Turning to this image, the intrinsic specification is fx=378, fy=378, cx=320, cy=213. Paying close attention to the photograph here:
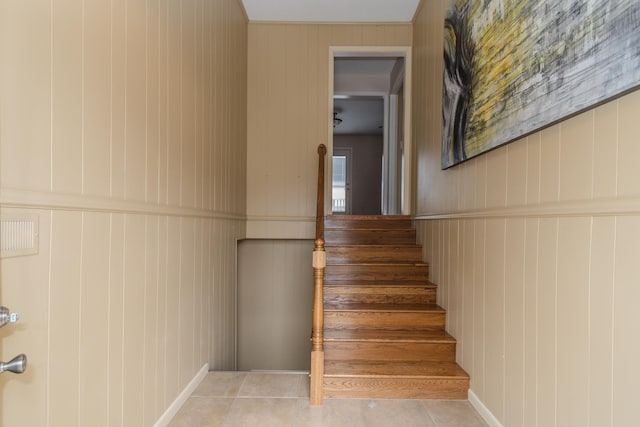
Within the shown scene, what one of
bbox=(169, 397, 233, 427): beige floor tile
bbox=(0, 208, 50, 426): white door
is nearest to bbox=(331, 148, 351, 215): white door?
bbox=(169, 397, 233, 427): beige floor tile

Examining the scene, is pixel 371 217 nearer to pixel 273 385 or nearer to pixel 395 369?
pixel 395 369

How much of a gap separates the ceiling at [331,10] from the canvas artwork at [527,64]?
131cm

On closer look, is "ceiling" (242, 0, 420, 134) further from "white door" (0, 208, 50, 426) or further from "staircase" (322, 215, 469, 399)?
"white door" (0, 208, 50, 426)

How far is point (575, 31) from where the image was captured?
1230mm

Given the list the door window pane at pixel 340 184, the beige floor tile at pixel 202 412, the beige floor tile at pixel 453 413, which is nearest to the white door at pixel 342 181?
the door window pane at pixel 340 184

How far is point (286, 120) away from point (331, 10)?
46.4 inches

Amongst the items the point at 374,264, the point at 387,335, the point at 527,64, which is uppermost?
the point at 527,64

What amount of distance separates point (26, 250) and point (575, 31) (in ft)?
5.78

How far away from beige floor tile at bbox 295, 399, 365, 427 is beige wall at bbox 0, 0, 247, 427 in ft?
2.29

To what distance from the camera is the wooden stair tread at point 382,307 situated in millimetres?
2725

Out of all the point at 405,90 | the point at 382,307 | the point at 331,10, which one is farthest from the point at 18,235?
the point at 405,90

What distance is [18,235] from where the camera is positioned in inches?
38.1

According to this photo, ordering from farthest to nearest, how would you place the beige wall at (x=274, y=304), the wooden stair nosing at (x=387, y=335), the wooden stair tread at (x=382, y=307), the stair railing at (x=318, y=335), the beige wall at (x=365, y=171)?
the beige wall at (x=365, y=171) < the beige wall at (x=274, y=304) < the wooden stair tread at (x=382, y=307) < the wooden stair nosing at (x=387, y=335) < the stair railing at (x=318, y=335)

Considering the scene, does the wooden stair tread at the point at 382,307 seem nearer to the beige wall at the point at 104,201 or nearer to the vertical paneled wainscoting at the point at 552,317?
the vertical paneled wainscoting at the point at 552,317
